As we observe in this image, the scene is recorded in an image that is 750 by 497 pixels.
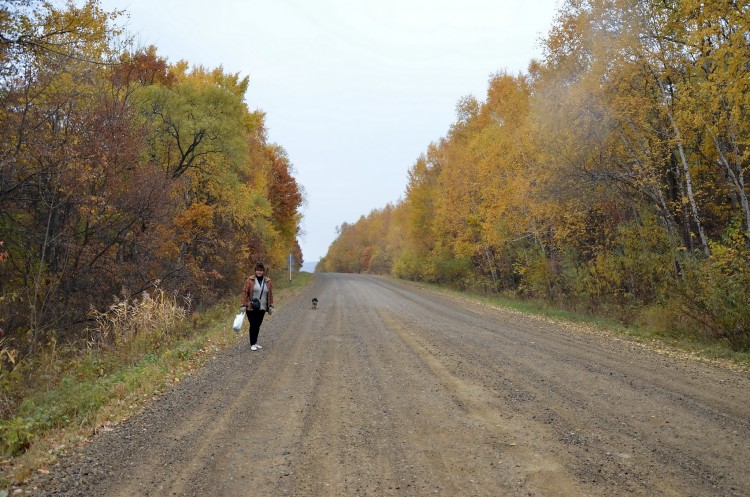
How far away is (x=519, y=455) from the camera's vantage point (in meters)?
4.35

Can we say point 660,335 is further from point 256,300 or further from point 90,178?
point 90,178

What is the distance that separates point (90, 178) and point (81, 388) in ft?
20.5

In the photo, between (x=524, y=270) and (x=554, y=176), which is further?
(x=524, y=270)

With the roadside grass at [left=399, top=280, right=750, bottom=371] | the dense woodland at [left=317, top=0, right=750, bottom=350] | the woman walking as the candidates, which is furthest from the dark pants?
the dense woodland at [left=317, top=0, right=750, bottom=350]

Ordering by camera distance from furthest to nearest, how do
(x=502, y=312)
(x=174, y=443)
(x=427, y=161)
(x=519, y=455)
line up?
(x=427, y=161), (x=502, y=312), (x=174, y=443), (x=519, y=455)

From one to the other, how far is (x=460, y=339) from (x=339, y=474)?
7.44 m

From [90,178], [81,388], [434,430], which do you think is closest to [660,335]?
[434,430]

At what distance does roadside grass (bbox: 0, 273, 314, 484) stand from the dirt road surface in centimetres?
33

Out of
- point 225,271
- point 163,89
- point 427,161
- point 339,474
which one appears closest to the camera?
point 339,474

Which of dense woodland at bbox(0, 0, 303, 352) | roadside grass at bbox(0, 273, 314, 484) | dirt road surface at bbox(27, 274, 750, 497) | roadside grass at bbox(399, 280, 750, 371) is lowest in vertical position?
roadside grass at bbox(0, 273, 314, 484)

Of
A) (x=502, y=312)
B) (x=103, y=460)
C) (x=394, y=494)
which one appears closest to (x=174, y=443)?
(x=103, y=460)

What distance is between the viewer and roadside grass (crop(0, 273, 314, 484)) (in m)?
5.07

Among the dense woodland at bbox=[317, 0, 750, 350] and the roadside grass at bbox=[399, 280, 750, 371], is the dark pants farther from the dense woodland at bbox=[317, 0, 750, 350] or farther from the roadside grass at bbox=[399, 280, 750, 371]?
the dense woodland at bbox=[317, 0, 750, 350]

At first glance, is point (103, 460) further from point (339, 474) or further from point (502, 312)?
point (502, 312)
